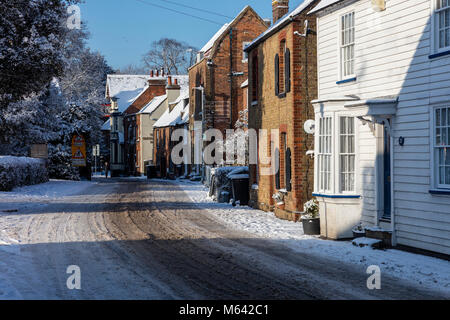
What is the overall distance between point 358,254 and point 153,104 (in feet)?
193

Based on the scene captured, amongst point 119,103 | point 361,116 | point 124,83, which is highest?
point 124,83

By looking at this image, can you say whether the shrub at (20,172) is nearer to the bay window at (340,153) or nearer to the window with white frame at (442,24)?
the bay window at (340,153)

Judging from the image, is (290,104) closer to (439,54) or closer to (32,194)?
(439,54)

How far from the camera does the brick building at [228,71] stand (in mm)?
39562

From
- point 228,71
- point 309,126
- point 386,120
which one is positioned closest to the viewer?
point 386,120

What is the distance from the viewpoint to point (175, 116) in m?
57.4

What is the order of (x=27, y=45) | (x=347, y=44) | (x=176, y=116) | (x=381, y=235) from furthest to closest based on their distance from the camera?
(x=176, y=116) < (x=27, y=45) < (x=347, y=44) < (x=381, y=235)

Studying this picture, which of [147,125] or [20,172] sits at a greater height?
[147,125]

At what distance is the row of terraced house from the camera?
1197cm

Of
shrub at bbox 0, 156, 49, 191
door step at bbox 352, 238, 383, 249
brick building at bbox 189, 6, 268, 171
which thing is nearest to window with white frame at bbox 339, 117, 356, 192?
door step at bbox 352, 238, 383, 249

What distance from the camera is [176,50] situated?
93.1m

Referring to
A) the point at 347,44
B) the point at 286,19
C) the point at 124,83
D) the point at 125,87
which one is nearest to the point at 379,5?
the point at 347,44

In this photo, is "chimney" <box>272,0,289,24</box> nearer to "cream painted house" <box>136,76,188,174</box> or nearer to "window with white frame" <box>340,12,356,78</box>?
"window with white frame" <box>340,12,356,78</box>

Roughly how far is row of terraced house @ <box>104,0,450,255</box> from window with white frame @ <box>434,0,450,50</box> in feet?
0.07
